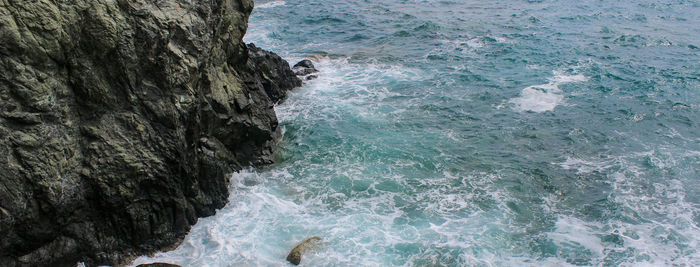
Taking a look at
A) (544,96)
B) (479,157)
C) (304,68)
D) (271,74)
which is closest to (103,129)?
(271,74)

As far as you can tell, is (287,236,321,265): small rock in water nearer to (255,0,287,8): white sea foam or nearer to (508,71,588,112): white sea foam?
(508,71,588,112): white sea foam

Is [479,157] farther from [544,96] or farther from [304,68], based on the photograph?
[304,68]

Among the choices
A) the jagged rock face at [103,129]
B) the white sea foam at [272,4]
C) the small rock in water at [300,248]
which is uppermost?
the jagged rock face at [103,129]

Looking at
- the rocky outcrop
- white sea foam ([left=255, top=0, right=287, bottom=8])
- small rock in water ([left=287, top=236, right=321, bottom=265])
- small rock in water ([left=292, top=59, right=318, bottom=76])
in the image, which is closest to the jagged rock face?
small rock in water ([left=287, top=236, right=321, bottom=265])

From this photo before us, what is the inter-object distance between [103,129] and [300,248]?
6.67m

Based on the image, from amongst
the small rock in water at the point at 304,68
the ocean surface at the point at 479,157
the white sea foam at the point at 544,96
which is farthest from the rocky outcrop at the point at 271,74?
the white sea foam at the point at 544,96

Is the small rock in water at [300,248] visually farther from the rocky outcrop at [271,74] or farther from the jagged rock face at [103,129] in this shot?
the rocky outcrop at [271,74]

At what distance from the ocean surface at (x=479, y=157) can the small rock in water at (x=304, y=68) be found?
882mm

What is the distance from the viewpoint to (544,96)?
94.4 feet

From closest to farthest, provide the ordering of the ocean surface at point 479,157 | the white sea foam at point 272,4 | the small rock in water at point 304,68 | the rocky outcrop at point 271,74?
the ocean surface at point 479,157 → the rocky outcrop at point 271,74 → the small rock in water at point 304,68 → the white sea foam at point 272,4

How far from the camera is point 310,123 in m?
25.1

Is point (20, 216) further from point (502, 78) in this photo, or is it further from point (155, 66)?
point (502, 78)

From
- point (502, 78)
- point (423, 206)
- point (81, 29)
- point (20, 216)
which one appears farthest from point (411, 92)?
point (20, 216)

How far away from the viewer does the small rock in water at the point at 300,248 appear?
51.2ft
